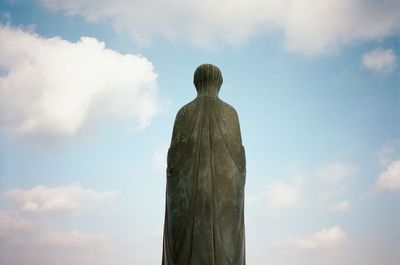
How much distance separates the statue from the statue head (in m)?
0.21

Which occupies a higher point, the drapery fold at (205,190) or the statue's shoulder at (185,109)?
the statue's shoulder at (185,109)

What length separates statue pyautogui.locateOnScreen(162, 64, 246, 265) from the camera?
7.44m

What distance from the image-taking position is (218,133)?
8297 millimetres

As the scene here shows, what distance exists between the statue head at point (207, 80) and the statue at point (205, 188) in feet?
0.68

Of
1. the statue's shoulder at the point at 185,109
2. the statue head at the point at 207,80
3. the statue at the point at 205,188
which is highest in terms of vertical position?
the statue head at the point at 207,80

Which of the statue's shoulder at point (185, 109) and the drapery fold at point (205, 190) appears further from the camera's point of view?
the statue's shoulder at point (185, 109)

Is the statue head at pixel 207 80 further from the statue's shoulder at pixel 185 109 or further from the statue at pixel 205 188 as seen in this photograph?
the statue's shoulder at pixel 185 109

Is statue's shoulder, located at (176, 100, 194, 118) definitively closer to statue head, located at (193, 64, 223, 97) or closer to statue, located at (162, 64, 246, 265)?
statue, located at (162, 64, 246, 265)

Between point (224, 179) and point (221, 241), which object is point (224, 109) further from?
point (221, 241)

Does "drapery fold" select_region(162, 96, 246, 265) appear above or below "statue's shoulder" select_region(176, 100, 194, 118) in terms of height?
below

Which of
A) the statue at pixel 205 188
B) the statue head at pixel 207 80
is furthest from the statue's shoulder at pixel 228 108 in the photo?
the statue head at pixel 207 80

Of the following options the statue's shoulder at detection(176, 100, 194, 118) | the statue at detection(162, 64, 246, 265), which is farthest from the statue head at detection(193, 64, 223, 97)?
the statue's shoulder at detection(176, 100, 194, 118)

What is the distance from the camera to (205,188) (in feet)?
25.3

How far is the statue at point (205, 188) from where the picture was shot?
24.4 feet
